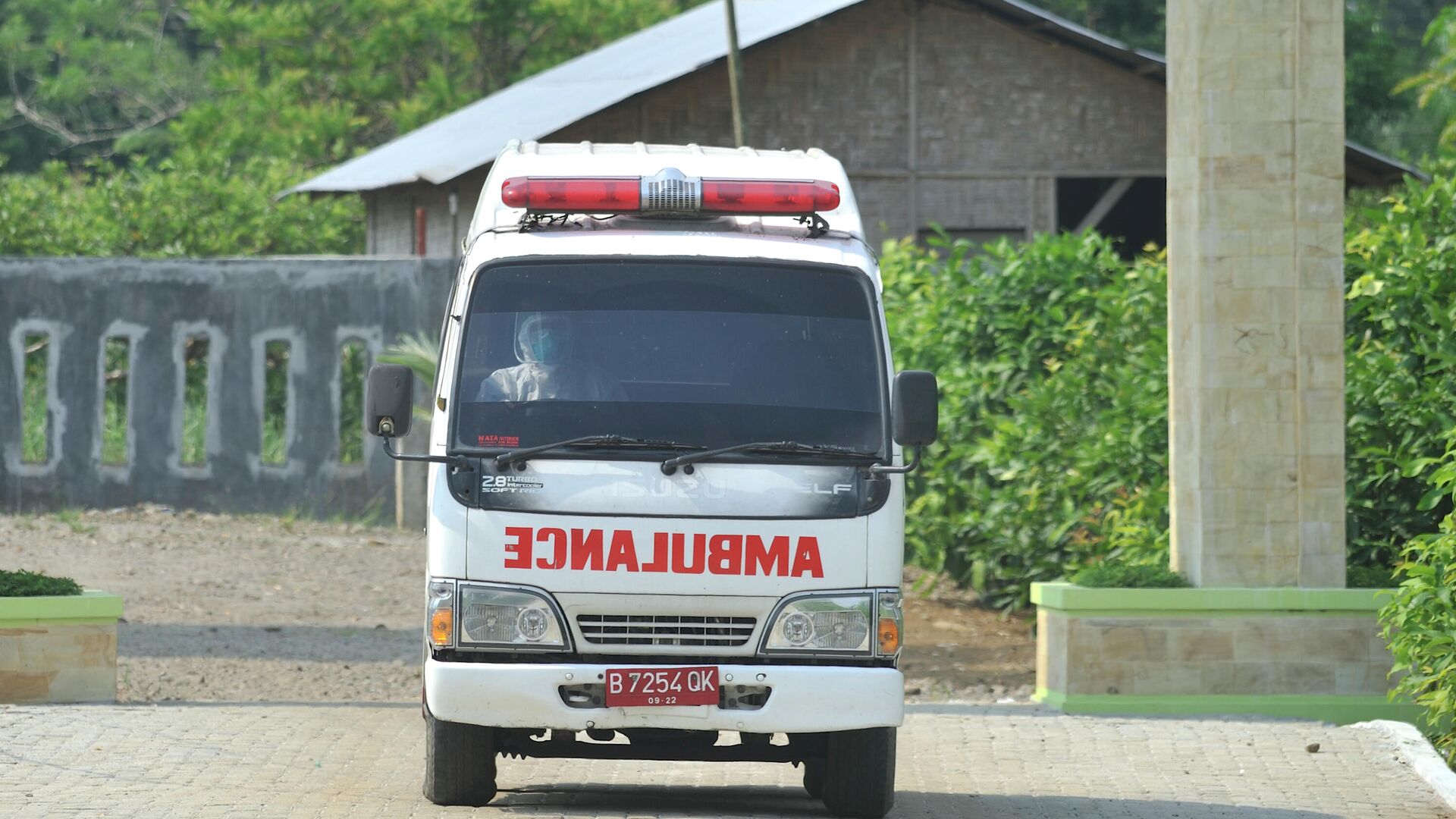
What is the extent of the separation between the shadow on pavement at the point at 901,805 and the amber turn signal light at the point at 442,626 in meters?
0.86

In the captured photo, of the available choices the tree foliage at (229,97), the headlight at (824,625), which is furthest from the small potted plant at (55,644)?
the tree foliage at (229,97)

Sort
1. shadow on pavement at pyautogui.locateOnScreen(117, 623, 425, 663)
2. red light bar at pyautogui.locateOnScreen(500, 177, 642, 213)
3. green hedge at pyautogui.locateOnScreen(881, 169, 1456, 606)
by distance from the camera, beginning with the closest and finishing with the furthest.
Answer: red light bar at pyautogui.locateOnScreen(500, 177, 642, 213), green hedge at pyautogui.locateOnScreen(881, 169, 1456, 606), shadow on pavement at pyautogui.locateOnScreen(117, 623, 425, 663)

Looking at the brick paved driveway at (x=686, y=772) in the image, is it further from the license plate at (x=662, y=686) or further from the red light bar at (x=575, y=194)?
the red light bar at (x=575, y=194)

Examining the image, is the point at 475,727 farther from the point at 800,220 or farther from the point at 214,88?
the point at 214,88

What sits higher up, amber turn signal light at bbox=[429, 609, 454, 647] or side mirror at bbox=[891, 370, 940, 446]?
side mirror at bbox=[891, 370, 940, 446]

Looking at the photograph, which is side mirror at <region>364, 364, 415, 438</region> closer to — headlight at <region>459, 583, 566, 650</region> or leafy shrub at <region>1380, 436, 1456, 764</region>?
headlight at <region>459, 583, 566, 650</region>

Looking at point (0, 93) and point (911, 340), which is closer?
point (911, 340)

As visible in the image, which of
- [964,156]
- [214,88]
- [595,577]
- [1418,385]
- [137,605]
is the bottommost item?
[137,605]

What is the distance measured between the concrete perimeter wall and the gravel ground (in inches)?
13.9

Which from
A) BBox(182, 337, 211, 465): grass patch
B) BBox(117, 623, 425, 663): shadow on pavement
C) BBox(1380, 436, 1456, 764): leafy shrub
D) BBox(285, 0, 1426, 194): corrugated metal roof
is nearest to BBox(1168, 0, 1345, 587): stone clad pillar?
BBox(1380, 436, 1456, 764): leafy shrub

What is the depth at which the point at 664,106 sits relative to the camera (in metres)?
20.7

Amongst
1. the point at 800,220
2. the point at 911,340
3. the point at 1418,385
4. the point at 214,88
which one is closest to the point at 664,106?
the point at 911,340

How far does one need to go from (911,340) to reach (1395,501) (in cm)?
462

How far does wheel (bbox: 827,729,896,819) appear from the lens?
7012mm
